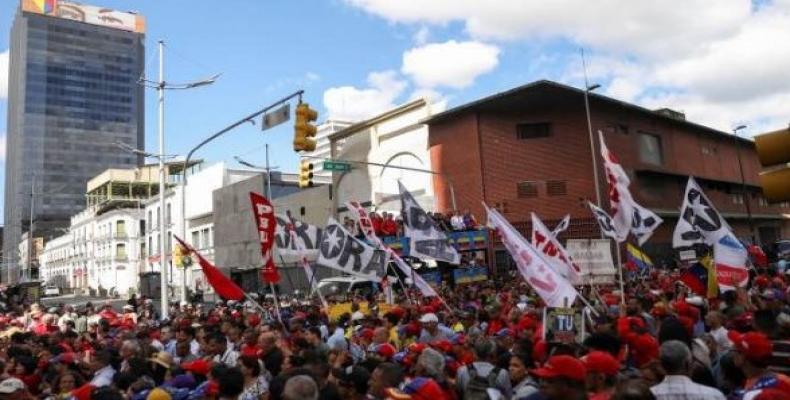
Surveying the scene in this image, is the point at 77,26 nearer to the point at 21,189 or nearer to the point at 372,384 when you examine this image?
the point at 21,189

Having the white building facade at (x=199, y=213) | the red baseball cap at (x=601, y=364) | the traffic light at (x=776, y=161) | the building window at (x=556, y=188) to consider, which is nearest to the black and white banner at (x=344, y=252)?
the red baseball cap at (x=601, y=364)

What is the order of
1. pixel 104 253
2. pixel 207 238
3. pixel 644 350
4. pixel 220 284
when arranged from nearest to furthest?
pixel 644 350 → pixel 220 284 → pixel 207 238 → pixel 104 253

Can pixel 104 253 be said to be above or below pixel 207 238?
above

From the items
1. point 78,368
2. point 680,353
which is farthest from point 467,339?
point 78,368

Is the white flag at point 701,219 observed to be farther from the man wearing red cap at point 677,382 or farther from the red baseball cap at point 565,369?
the red baseball cap at point 565,369

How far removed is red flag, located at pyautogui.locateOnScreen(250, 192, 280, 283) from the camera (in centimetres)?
995

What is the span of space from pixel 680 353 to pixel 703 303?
5.85 m

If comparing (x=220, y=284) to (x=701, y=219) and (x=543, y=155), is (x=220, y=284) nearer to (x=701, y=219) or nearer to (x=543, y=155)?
(x=701, y=219)

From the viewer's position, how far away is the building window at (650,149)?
35.5 m

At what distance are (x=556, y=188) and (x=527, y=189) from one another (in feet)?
4.56

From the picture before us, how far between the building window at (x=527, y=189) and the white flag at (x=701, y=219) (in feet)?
67.0

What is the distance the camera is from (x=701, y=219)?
402 inches

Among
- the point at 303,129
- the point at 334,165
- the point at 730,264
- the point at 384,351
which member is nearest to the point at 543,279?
the point at 384,351

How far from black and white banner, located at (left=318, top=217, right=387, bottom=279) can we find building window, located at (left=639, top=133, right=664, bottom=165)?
27215 millimetres
